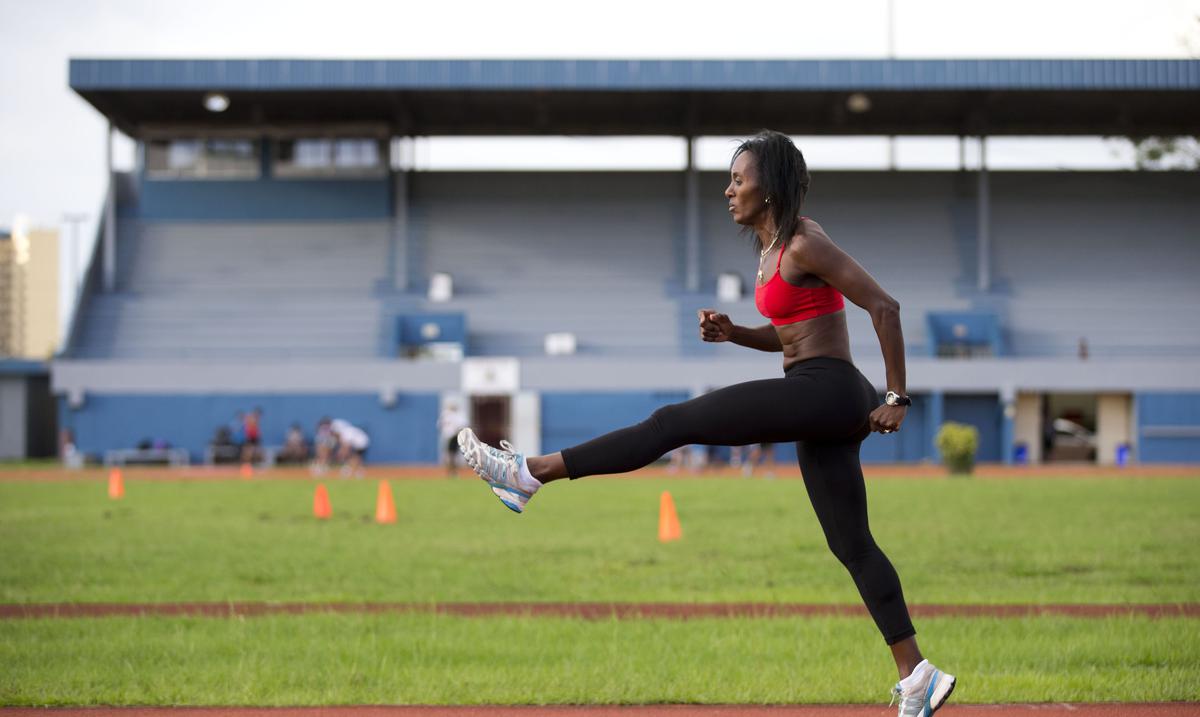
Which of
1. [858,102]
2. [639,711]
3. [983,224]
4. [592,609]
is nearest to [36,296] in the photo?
[858,102]

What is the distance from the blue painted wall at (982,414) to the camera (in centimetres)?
3841

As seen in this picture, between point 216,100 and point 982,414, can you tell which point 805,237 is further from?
point 216,100

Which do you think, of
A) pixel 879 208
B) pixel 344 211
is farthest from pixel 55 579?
pixel 879 208

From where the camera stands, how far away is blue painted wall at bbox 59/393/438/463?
37.8m

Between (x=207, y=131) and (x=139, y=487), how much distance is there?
21.9 metres

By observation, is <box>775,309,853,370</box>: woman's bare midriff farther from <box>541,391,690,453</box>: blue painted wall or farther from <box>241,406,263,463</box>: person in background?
<box>541,391,690,453</box>: blue painted wall

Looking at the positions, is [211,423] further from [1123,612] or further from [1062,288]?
[1123,612]

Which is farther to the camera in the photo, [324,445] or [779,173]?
[324,445]

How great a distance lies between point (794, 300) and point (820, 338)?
7.3 inches

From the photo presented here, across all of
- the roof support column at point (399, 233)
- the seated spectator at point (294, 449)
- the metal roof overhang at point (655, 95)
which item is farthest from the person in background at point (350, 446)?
the metal roof overhang at point (655, 95)

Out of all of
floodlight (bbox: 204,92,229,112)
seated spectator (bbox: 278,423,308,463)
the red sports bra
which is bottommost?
seated spectator (bbox: 278,423,308,463)

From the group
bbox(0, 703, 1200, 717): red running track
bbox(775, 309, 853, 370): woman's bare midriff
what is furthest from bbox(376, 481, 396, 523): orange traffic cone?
bbox(775, 309, 853, 370): woman's bare midriff

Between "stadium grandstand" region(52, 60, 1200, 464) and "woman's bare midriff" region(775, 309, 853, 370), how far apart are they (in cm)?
3213

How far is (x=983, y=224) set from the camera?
40.8 meters
